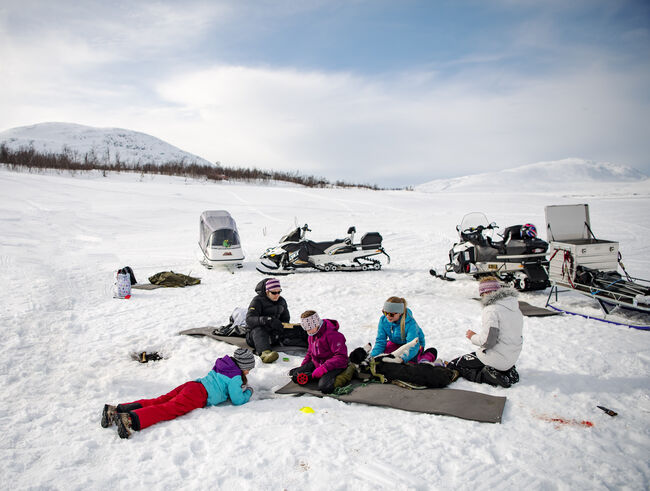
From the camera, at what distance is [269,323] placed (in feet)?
18.8

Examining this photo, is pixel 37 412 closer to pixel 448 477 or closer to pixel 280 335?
pixel 280 335

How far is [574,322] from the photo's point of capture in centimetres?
648

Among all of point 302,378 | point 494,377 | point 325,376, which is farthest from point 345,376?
point 494,377

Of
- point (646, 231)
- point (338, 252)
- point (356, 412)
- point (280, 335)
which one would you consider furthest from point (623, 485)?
point (646, 231)

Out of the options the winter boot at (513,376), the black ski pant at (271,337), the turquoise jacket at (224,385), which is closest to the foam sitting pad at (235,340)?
the black ski pant at (271,337)

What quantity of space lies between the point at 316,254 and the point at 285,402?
7.07 m

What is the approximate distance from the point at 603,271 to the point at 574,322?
1569mm

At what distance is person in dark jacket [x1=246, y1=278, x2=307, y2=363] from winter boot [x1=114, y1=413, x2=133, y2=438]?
2257 mm

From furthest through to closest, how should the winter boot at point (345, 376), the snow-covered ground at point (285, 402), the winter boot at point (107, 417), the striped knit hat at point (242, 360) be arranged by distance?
the winter boot at point (345, 376) < the striped knit hat at point (242, 360) < the winter boot at point (107, 417) < the snow-covered ground at point (285, 402)

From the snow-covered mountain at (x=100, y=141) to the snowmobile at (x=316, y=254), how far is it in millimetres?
65669

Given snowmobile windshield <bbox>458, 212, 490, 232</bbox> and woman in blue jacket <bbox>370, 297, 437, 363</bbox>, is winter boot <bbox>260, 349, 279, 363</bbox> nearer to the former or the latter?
woman in blue jacket <bbox>370, 297, 437, 363</bbox>

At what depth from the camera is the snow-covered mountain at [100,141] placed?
71875mm

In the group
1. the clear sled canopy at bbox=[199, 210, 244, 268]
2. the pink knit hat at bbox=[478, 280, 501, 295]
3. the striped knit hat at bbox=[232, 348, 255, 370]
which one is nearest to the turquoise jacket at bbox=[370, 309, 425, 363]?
the pink knit hat at bbox=[478, 280, 501, 295]

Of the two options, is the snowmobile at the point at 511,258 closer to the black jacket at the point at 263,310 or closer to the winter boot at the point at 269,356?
the black jacket at the point at 263,310
